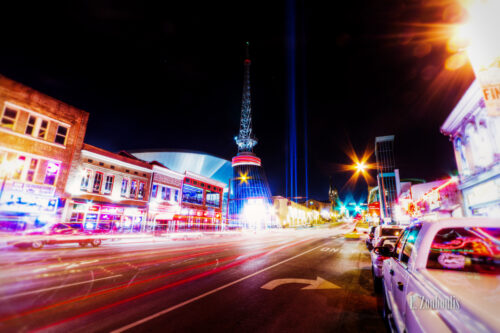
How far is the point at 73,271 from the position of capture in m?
8.91

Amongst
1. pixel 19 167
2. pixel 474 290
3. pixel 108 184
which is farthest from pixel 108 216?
pixel 474 290

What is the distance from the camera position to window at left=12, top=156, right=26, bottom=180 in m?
18.8

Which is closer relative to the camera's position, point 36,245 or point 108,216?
point 36,245

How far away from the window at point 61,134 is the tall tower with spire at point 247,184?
223ft

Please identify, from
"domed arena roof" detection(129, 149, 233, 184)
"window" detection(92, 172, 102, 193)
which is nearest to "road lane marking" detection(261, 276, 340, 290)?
"window" detection(92, 172, 102, 193)

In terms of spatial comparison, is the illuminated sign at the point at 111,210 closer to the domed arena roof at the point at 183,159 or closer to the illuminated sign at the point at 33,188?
the illuminated sign at the point at 33,188

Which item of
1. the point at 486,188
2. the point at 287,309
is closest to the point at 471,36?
the point at 287,309

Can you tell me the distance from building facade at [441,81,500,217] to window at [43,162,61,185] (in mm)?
33959

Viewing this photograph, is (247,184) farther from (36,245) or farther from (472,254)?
(472,254)

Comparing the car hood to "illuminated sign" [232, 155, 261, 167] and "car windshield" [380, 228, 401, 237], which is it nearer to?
"car windshield" [380, 228, 401, 237]

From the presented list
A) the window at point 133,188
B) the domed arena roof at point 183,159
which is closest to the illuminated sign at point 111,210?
the window at point 133,188

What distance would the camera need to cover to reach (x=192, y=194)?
39250mm

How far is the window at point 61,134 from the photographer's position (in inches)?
864

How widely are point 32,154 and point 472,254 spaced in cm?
2764
